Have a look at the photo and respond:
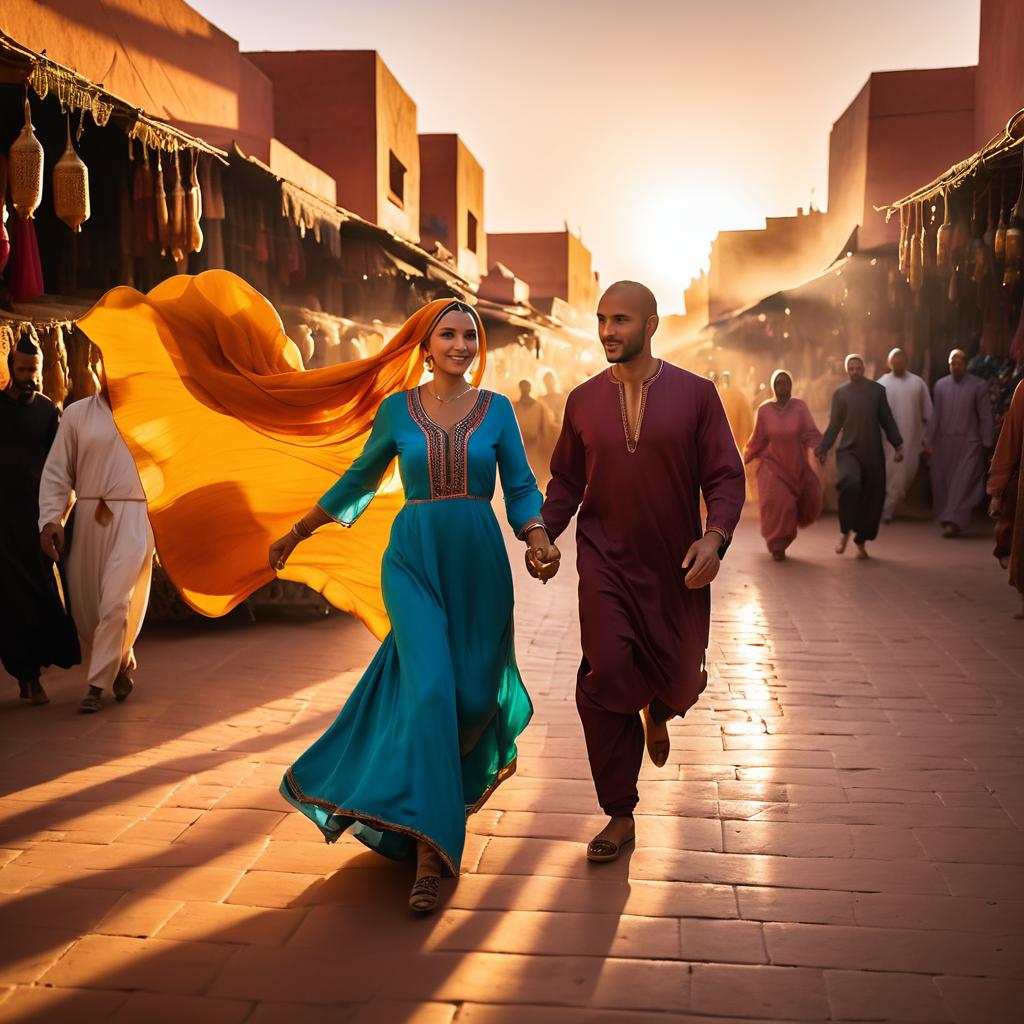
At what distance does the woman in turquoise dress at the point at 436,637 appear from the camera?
3834 millimetres

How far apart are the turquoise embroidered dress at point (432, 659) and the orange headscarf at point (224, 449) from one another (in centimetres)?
111

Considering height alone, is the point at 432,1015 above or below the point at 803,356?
below

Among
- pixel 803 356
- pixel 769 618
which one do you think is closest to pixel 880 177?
pixel 803 356

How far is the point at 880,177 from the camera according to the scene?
18594 millimetres

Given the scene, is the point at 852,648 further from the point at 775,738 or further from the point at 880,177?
the point at 880,177

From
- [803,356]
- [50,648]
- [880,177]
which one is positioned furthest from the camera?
[803,356]

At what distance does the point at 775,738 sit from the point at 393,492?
2.10m

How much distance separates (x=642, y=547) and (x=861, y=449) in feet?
26.9

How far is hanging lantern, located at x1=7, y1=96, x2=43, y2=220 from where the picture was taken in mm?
6758

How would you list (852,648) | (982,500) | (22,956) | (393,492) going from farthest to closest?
1. (982,500)
2. (852,648)
3. (393,492)
4. (22,956)

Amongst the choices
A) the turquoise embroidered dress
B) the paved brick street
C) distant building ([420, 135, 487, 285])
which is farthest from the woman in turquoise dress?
distant building ([420, 135, 487, 285])

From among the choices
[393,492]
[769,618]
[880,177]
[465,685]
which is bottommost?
[769,618]

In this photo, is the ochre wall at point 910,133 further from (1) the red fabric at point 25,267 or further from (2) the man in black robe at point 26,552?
(2) the man in black robe at point 26,552

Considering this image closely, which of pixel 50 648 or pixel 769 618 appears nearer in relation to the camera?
pixel 50 648
